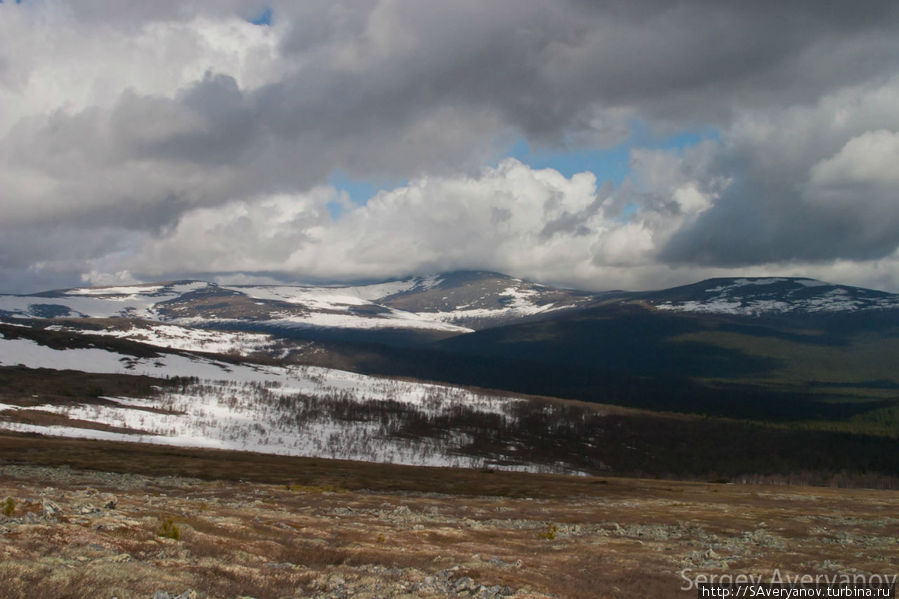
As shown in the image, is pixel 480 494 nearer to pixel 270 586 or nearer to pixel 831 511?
pixel 831 511

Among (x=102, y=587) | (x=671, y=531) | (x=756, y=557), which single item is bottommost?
(x=671, y=531)

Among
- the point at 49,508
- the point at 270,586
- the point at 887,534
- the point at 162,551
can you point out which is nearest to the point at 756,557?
the point at 887,534

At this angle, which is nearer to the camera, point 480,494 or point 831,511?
point 831,511

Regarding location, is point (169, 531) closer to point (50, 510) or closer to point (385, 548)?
point (50, 510)

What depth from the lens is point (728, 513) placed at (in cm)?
6650

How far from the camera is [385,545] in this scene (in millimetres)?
34094

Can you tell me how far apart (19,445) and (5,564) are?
125091 millimetres

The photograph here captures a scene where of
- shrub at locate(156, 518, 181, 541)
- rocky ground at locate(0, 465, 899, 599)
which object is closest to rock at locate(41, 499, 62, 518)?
rocky ground at locate(0, 465, 899, 599)

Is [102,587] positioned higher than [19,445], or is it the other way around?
[102,587]

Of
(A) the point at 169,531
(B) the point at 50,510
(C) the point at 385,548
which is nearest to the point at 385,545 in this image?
(C) the point at 385,548

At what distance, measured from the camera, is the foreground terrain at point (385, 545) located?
68.4ft

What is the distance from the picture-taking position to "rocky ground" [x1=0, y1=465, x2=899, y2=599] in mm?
20484

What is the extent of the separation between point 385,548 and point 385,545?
1.57 meters

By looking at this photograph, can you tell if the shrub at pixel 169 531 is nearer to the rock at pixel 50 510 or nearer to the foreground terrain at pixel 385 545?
the foreground terrain at pixel 385 545
